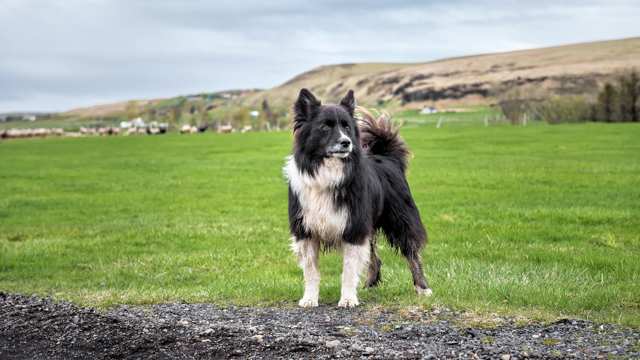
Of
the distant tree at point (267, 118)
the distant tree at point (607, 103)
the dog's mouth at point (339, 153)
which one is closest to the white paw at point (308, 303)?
the dog's mouth at point (339, 153)

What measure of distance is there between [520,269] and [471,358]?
7.06 m

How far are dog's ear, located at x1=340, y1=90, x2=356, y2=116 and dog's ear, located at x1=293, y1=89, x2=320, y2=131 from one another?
39 centimetres

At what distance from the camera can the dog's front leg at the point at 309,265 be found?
1167cm

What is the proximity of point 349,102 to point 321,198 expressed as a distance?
1343 millimetres

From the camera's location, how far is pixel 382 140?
13.4m

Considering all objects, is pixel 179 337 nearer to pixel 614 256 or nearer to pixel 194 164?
pixel 614 256

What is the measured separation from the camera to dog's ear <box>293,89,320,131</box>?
36.8 ft

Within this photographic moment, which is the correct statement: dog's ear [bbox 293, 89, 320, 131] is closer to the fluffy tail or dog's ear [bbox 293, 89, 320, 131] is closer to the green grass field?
the fluffy tail

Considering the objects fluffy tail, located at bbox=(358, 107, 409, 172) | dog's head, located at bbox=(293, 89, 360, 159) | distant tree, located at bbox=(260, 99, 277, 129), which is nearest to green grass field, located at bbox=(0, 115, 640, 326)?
fluffy tail, located at bbox=(358, 107, 409, 172)

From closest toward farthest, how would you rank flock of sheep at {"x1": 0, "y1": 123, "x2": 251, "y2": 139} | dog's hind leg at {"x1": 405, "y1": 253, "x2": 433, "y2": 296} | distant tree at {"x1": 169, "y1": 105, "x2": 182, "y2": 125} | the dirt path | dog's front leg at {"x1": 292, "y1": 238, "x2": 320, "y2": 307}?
the dirt path, dog's front leg at {"x1": 292, "y1": 238, "x2": 320, "y2": 307}, dog's hind leg at {"x1": 405, "y1": 253, "x2": 433, "y2": 296}, flock of sheep at {"x1": 0, "y1": 123, "x2": 251, "y2": 139}, distant tree at {"x1": 169, "y1": 105, "x2": 182, "y2": 125}

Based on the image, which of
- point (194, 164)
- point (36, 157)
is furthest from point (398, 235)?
point (36, 157)

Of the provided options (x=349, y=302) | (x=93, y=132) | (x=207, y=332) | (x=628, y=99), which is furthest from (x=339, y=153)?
(x=93, y=132)

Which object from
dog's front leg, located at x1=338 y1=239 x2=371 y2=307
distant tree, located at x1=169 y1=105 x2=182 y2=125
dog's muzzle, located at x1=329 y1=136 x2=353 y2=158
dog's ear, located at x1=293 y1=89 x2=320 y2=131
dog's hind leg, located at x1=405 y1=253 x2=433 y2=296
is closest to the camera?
dog's muzzle, located at x1=329 y1=136 x2=353 y2=158

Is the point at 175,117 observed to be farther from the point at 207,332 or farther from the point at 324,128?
the point at 207,332
